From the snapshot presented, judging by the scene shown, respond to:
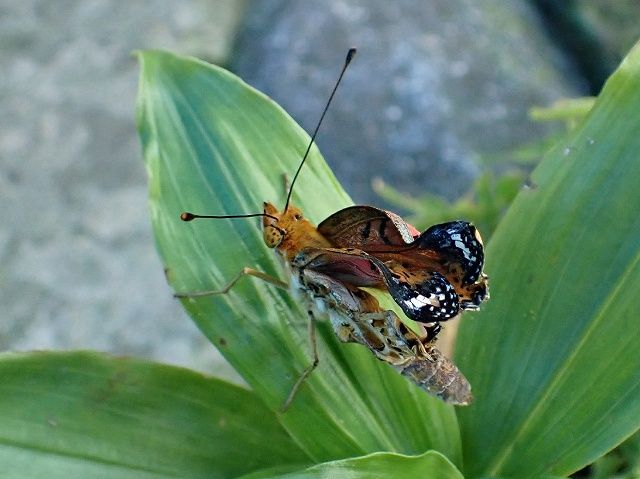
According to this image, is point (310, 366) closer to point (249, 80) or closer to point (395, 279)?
point (395, 279)

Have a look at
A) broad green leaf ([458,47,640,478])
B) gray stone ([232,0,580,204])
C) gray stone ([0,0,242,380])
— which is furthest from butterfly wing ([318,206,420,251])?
gray stone ([232,0,580,204])

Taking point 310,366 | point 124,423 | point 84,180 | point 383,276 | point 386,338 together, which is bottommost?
point 84,180

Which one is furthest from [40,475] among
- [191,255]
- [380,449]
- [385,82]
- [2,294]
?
[385,82]

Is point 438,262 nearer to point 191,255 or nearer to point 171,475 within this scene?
point 191,255

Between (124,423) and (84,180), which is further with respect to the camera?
(84,180)

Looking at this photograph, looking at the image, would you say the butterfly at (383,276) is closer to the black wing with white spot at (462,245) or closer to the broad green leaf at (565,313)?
the black wing with white spot at (462,245)

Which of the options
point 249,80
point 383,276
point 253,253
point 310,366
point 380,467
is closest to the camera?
point 380,467

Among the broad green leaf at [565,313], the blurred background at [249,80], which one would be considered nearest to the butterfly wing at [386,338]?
the broad green leaf at [565,313]

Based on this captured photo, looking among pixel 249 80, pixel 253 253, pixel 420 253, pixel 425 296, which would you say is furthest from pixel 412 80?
pixel 425 296
